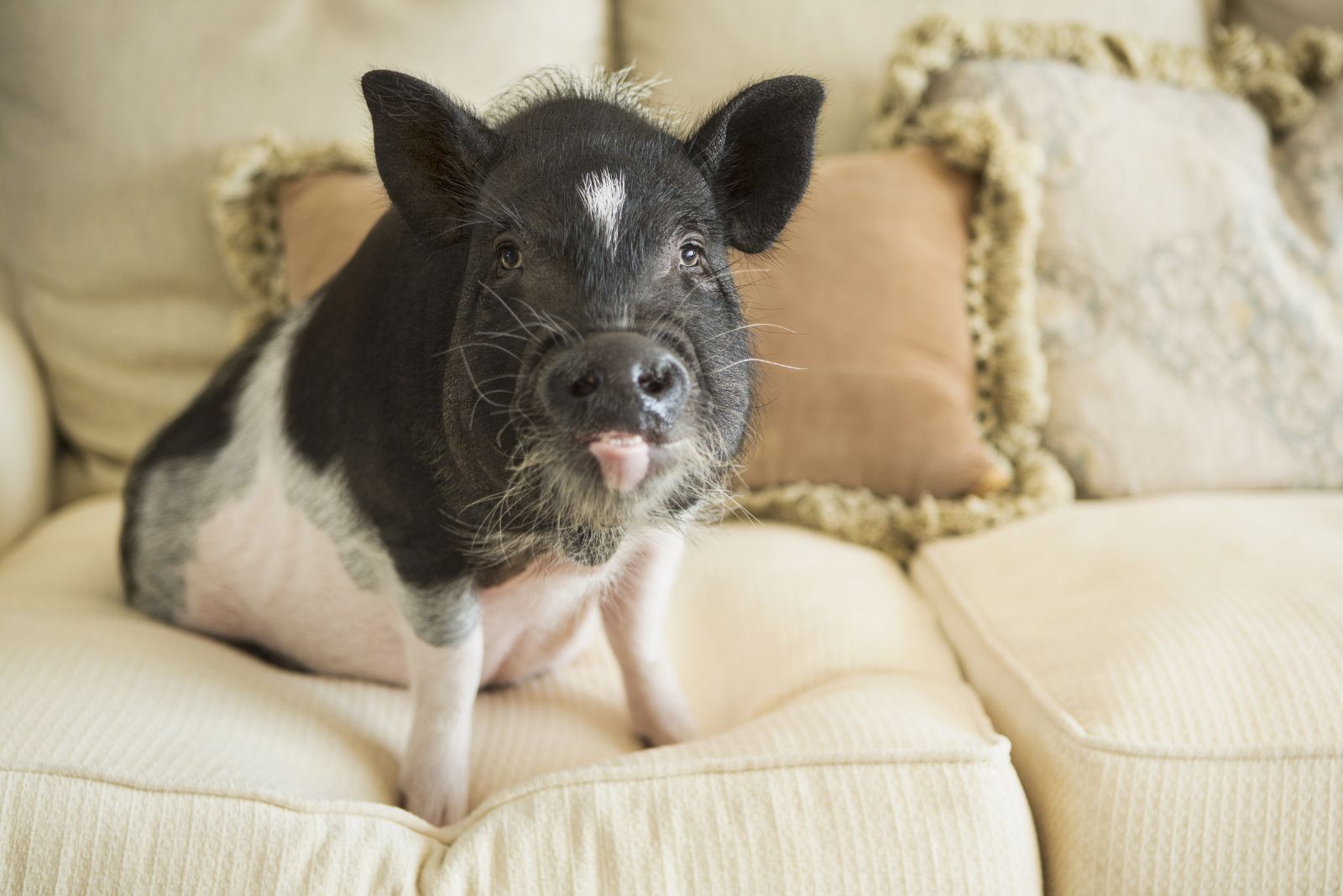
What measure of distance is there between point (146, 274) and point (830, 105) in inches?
45.3

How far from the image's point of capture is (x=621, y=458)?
718 mm

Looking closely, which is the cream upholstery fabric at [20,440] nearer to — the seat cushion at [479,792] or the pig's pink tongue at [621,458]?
the seat cushion at [479,792]

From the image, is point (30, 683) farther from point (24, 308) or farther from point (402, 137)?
point (24, 308)

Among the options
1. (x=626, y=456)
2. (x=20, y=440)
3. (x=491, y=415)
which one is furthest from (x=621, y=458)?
(x=20, y=440)

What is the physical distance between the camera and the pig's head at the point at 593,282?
716 millimetres

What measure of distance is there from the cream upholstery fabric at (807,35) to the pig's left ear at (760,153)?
0.85m

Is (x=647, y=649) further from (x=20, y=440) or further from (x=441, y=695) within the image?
(x=20, y=440)

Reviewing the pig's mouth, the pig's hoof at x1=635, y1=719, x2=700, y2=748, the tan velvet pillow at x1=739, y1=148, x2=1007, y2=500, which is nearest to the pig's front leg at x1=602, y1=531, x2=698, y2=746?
the pig's hoof at x1=635, y1=719, x2=700, y2=748

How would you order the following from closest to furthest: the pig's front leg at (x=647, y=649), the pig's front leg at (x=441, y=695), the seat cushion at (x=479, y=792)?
1. the seat cushion at (x=479, y=792)
2. the pig's front leg at (x=441, y=695)
3. the pig's front leg at (x=647, y=649)

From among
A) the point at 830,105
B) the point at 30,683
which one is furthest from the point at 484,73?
the point at 30,683

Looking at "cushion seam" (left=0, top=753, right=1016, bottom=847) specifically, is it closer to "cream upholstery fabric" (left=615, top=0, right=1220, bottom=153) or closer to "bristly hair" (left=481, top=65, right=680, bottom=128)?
"bristly hair" (left=481, top=65, right=680, bottom=128)

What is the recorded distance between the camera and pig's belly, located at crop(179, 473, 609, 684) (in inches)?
42.3

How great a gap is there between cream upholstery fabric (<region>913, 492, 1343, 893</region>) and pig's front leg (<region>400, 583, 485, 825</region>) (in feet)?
1.77

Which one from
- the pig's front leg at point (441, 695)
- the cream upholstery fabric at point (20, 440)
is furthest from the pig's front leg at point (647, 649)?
the cream upholstery fabric at point (20, 440)
